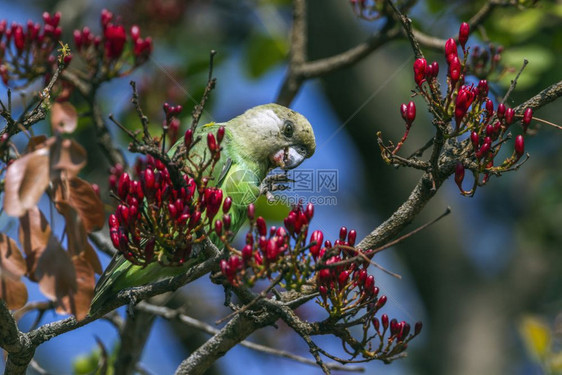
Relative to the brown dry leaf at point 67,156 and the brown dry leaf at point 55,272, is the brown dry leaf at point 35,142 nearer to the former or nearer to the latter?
the brown dry leaf at point 67,156

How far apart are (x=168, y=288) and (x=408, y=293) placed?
645cm

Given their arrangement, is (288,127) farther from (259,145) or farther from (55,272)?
(55,272)

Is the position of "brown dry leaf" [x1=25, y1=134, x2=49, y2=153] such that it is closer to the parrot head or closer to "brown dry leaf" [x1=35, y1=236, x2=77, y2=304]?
"brown dry leaf" [x1=35, y1=236, x2=77, y2=304]

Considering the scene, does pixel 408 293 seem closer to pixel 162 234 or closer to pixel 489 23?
pixel 489 23

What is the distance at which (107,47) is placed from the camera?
142 inches

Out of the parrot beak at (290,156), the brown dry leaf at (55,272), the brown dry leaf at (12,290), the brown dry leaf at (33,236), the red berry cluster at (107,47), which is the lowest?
the brown dry leaf at (12,290)

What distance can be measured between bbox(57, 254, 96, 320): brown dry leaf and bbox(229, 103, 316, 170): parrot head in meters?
1.96

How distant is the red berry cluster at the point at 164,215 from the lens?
2.21 m

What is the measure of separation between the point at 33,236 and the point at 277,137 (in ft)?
7.16

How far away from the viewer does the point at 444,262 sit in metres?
7.37

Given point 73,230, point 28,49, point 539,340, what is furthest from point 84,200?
point 539,340

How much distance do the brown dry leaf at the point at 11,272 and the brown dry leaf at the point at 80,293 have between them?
116 mm

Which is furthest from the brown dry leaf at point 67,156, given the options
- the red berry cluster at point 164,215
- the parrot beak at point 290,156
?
the parrot beak at point 290,156

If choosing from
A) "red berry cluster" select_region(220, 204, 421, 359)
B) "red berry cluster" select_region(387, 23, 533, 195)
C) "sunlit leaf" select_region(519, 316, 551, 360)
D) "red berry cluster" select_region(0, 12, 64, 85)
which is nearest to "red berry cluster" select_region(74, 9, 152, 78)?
"red berry cluster" select_region(0, 12, 64, 85)
